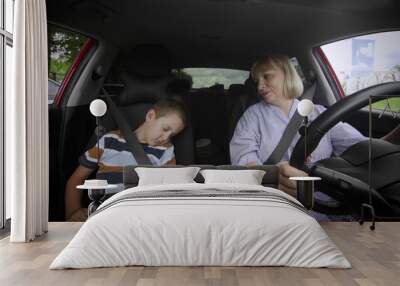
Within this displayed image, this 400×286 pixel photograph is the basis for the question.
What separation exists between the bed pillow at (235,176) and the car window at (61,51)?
93.8 inches

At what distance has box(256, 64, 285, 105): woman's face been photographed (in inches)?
306

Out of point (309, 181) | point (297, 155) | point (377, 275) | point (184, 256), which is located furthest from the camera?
point (297, 155)

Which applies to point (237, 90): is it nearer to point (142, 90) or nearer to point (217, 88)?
point (217, 88)

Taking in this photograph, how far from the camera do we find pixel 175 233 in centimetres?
477

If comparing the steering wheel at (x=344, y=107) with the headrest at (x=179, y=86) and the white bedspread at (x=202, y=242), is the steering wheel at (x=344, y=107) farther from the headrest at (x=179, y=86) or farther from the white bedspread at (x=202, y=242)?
the white bedspread at (x=202, y=242)

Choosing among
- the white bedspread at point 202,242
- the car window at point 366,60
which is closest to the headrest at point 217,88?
the car window at point 366,60

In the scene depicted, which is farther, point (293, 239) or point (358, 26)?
point (358, 26)

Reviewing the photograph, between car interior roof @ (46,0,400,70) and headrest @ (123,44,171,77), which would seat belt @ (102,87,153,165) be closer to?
headrest @ (123,44,171,77)

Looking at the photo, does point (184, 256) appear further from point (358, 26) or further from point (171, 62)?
point (358, 26)

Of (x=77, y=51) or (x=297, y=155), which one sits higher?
(x=77, y=51)

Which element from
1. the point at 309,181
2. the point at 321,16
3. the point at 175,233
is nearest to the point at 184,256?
the point at 175,233

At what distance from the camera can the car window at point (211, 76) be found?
7.74 m

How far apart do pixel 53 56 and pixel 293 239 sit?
448 cm

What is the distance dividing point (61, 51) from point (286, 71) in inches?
120
